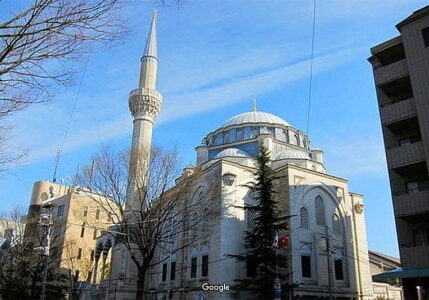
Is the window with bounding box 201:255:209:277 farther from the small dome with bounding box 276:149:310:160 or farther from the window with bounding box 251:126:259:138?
the window with bounding box 251:126:259:138

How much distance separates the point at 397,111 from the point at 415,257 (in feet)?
20.8

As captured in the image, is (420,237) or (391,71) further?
(391,71)

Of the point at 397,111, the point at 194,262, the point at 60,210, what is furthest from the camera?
the point at 60,210

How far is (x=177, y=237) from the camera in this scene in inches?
1362

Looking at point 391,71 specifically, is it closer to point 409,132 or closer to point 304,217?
point 409,132

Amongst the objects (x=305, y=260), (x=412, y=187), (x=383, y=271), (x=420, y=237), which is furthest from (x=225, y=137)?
(x=420, y=237)

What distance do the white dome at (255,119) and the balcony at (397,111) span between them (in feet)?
74.1

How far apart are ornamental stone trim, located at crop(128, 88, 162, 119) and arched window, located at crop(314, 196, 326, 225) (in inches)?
622

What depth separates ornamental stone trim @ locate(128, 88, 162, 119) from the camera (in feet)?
118

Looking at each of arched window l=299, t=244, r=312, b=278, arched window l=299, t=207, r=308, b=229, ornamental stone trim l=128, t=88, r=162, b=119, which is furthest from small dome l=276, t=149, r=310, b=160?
ornamental stone trim l=128, t=88, r=162, b=119

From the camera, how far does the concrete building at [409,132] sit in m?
16.9

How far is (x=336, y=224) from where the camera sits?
107 feet

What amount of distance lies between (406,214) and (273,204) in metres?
9.59

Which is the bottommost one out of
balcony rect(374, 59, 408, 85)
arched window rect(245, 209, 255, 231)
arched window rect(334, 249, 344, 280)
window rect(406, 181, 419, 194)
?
arched window rect(334, 249, 344, 280)
